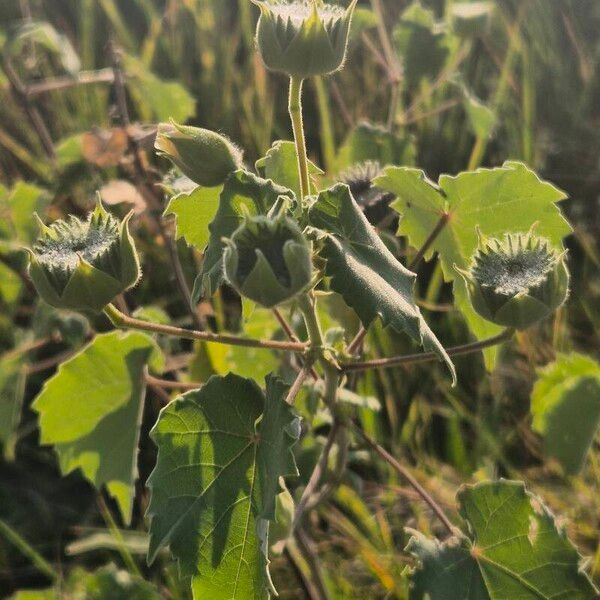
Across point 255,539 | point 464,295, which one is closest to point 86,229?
point 255,539


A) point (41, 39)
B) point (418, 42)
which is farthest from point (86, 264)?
point (41, 39)

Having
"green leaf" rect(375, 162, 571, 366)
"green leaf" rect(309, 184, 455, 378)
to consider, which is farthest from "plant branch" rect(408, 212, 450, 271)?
"green leaf" rect(309, 184, 455, 378)

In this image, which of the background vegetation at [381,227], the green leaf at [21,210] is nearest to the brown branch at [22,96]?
the background vegetation at [381,227]

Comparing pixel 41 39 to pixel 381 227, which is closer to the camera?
pixel 381 227

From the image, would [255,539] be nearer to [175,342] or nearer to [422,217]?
[422,217]

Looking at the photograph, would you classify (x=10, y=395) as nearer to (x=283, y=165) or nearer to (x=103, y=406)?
(x=103, y=406)

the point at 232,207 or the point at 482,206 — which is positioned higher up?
the point at 232,207

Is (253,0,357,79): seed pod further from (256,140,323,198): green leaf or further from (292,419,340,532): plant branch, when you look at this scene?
(292,419,340,532): plant branch
